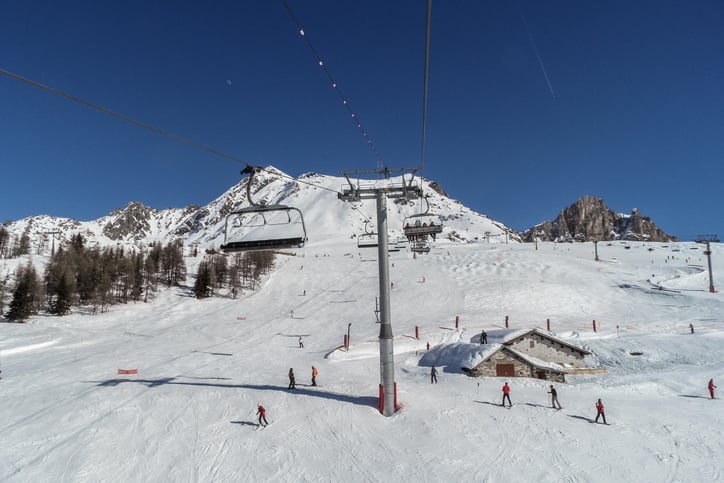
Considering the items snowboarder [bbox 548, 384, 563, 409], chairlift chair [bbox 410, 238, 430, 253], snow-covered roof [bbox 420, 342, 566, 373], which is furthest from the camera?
chairlift chair [bbox 410, 238, 430, 253]

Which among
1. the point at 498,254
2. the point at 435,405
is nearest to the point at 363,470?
the point at 435,405

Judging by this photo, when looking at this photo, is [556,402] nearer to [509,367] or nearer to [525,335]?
[509,367]

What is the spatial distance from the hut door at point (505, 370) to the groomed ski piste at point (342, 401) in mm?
1663

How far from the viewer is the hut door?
2770 cm

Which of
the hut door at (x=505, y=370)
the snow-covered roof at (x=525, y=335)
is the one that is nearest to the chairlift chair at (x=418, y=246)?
the snow-covered roof at (x=525, y=335)

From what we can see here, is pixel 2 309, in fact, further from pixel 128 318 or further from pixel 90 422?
pixel 90 422

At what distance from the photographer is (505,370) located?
2777cm

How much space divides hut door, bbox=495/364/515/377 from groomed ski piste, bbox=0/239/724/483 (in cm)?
166

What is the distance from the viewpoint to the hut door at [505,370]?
27703mm

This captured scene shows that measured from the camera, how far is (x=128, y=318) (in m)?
53.8

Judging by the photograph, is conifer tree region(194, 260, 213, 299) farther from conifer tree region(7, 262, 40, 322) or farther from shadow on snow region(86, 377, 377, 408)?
shadow on snow region(86, 377, 377, 408)

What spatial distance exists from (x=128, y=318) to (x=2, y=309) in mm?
15998

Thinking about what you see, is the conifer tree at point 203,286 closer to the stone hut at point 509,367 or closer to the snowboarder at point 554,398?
the stone hut at point 509,367

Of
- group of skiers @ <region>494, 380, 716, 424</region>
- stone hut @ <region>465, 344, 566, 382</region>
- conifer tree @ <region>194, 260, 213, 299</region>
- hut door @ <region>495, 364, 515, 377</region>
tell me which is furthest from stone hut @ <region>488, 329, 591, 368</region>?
conifer tree @ <region>194, 260, 213, 299</region>
